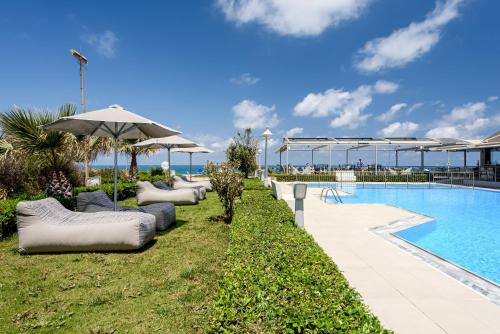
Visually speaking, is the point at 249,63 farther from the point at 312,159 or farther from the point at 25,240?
the point at 25,240

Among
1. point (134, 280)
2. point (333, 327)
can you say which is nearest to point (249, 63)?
point (134, 280)

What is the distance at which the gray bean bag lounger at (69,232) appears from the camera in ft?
15.0

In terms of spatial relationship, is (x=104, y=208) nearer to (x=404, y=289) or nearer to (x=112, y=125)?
(x=112, y=125)

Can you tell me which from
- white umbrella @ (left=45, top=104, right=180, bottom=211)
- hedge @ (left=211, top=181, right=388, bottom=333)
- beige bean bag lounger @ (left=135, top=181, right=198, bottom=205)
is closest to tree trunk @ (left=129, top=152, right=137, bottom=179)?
beige bean bag lounger @ (left=135, top=181, right=198, bottom=205)

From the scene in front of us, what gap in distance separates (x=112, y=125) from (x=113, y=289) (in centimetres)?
492

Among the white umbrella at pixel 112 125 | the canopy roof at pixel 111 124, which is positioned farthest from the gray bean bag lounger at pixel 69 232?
the canopy roof at pixel 111 124

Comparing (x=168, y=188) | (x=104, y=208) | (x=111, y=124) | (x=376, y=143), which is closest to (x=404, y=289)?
(x=104, y=208)

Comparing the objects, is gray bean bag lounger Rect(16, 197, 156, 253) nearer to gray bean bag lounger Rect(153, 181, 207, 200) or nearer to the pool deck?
the pool deck

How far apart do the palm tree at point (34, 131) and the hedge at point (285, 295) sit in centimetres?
618

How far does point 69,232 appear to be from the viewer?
182 inches

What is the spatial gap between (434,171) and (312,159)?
1187 centimetres

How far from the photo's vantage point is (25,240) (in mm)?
4574

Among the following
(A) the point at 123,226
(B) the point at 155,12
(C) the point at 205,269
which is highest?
(B) the point at 155,12

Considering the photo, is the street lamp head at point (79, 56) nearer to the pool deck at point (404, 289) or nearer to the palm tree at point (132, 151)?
the palm tree at point (132, 151)
